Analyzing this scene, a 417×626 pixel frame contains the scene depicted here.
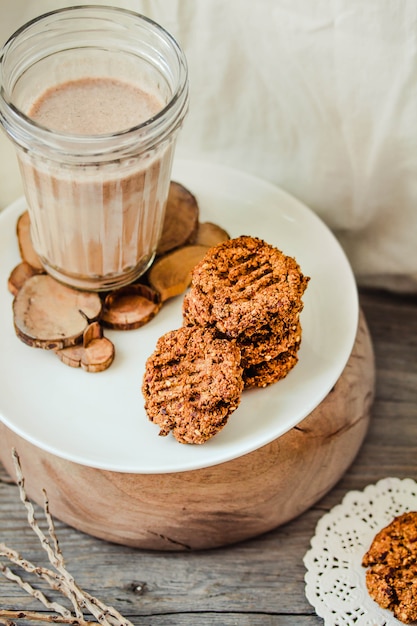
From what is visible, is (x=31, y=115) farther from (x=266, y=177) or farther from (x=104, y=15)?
(x=266, y=177)

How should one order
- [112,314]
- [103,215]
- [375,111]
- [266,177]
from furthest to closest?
[266,177] → [375,111] → [112,314] → [103,215]

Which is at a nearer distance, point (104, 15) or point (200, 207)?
point (104, 15)

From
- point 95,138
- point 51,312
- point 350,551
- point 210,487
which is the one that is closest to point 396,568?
point 350,551

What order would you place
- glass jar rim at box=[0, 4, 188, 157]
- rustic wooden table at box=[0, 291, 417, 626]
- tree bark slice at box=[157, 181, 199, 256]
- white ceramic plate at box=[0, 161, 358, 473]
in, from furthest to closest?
tree bark slice at box=[157, 181, 199, 256] < rustic wooden table at box=[0, 291, 417, 626] < white ceramic plate at box=[0, 161, 358, 473] < glass jar rim at box=[0, 4, 188, 157]

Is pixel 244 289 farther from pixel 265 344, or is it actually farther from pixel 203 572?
pixel 203 572

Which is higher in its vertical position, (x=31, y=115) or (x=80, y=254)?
(x=31, y=115)

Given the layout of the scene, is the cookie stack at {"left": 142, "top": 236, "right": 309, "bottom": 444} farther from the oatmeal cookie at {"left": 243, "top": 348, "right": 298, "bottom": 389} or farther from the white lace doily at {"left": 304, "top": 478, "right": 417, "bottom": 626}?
the white lace doily at {"left": 304, "top": 478, "right": 417, "bottom": 626}

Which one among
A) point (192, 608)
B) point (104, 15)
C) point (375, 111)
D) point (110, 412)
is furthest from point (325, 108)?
point (192, 608)

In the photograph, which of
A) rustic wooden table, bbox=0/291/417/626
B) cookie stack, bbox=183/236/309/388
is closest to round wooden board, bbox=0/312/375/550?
rustic wooden table, bbox=0/291/417/626
